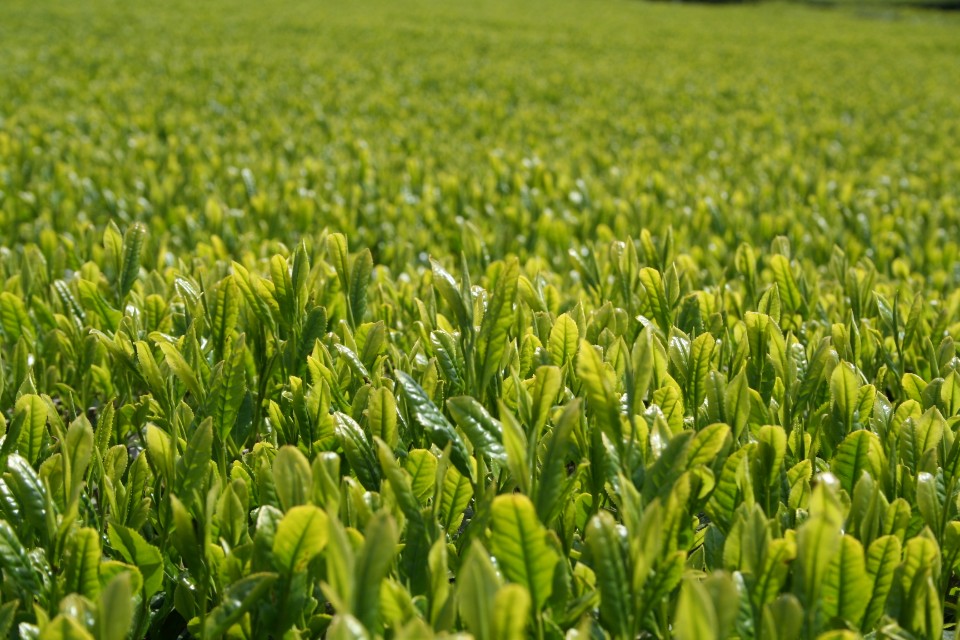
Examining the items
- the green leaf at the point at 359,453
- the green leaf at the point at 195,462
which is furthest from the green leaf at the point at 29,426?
the green leaf at the point at 359,453

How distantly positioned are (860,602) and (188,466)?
3.53 ft

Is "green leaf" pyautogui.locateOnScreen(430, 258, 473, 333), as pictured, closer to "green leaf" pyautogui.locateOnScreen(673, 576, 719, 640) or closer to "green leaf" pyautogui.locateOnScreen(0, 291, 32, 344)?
"green leaf" pyautogui.locateOnScreen(673, 576, 719, 640)

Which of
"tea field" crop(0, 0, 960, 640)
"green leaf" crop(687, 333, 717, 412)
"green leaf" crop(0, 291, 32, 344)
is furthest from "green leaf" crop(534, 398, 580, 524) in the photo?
"green leaf" crop(0, 291, 32, 344)

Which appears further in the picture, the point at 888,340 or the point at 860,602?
the point at 888,340

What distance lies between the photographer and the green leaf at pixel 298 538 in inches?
48.4

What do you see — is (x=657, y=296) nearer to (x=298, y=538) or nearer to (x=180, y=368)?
(x=180, y=368)

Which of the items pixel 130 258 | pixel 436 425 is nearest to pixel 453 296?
pixel 436 425

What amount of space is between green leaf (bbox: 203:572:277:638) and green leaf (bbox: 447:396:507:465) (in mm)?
400

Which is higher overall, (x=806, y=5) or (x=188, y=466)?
(x=806, y=5)

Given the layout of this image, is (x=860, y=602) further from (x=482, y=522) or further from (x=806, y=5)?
(x=806, y=5)

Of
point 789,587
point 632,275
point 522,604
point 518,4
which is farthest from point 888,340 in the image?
point 518,4

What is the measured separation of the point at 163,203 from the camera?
4621 mm

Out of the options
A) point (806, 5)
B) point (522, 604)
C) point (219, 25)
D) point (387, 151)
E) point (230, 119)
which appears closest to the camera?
point (522, 604)

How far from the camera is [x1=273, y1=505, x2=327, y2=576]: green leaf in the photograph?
123 cm
